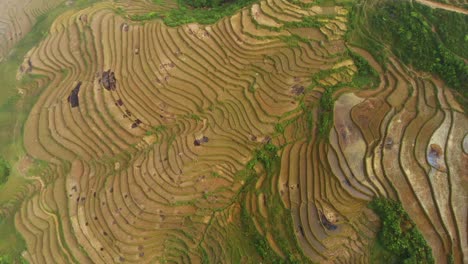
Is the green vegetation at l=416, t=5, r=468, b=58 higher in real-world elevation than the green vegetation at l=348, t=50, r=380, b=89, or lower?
higher

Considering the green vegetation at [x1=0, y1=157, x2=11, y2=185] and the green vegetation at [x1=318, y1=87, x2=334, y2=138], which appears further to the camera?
the green vegetation at [x1=0, y1=157, x2=11, y2=185]

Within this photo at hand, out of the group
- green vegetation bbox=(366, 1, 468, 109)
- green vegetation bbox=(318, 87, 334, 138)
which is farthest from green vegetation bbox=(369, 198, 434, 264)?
green vegetation bbox=(366, 1, 468, 109)

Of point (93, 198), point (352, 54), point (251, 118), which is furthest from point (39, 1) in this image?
point (352, 54)

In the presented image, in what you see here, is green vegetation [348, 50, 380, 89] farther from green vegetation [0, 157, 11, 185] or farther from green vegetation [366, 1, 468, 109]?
green vegetation [0, 157, 11, 185]

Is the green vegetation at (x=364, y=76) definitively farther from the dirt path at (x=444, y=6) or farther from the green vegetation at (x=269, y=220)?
the green vegetation at (x=269, y=220)

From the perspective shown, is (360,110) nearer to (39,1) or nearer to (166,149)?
(166,149)
